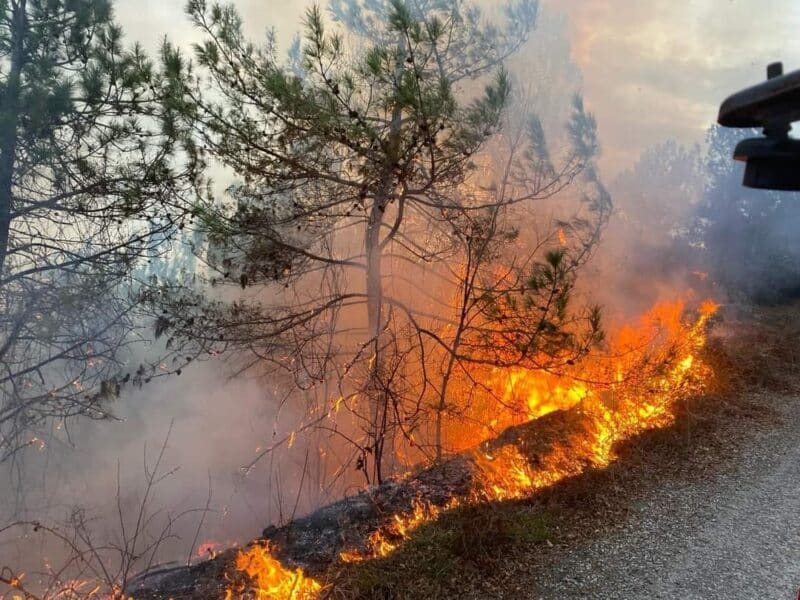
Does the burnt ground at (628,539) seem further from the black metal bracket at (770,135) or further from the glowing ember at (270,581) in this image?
the black metal bracket at (770,135)

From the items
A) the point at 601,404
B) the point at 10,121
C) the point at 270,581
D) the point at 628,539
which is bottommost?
the point at 628,539

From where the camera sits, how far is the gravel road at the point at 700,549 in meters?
3.76

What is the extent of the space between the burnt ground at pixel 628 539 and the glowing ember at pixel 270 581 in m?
0.16

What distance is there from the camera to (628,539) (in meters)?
4.38

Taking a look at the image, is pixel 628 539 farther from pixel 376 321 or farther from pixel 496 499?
pixel 376 321

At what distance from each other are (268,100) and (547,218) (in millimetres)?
5969

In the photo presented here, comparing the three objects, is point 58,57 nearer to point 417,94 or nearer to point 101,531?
point 417,94

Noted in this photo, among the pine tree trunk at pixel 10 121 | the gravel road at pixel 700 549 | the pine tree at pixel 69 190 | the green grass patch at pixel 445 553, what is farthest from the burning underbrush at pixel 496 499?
the pine tree trunk at pixel 10 121

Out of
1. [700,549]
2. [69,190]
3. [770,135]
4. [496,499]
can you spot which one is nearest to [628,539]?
[700,549]

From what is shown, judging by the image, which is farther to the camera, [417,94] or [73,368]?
[73,368]

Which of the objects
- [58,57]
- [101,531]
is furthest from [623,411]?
[101,531]

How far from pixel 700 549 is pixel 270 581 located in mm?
3773

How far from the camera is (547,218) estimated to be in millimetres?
9711

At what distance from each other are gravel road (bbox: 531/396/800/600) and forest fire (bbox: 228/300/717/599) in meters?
0.94
